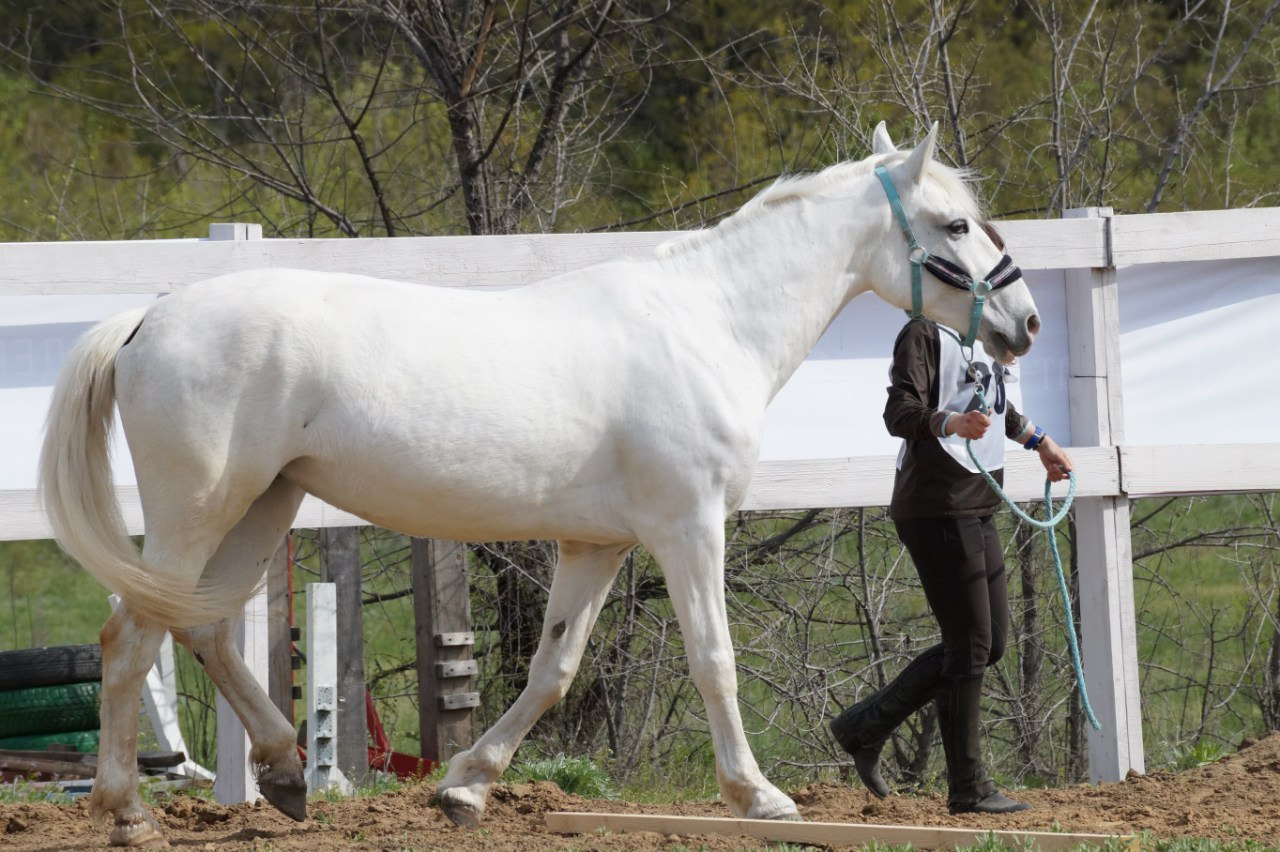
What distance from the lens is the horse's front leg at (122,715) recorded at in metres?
3.96

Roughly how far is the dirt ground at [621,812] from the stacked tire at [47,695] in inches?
83.1

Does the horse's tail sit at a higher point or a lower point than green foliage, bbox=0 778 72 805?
higher

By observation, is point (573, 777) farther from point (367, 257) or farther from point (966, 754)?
point (367, 257)

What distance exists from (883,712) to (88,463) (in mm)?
2677

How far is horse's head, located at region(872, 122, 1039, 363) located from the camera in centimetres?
441

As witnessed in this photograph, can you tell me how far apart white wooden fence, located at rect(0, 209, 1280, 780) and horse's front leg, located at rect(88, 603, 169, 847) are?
1268 mm

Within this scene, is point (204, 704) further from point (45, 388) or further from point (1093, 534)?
point (1093, 534)

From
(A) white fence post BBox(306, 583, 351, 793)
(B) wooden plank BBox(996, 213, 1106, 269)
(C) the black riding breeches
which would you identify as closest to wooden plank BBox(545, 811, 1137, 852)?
(C) the black riding breeches

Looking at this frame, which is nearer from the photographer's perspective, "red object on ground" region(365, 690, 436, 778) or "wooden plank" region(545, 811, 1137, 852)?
"wooden plank" region(545, 811, 1137, 852)

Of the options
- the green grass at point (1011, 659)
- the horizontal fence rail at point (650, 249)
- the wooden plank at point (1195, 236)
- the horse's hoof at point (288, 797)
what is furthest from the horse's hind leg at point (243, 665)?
the wooden plank at point (1195, 236)

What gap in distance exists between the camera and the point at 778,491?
17.9ft

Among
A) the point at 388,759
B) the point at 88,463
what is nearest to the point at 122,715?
the point at 88,463

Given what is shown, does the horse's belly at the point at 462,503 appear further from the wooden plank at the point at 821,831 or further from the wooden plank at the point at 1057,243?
the wooden plank at the point at 1057,243

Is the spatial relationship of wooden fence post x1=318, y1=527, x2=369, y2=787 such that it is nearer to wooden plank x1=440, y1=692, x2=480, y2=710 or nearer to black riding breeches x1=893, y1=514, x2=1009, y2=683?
wooden plank x1=440, y1=692, x2=480, y2=710
